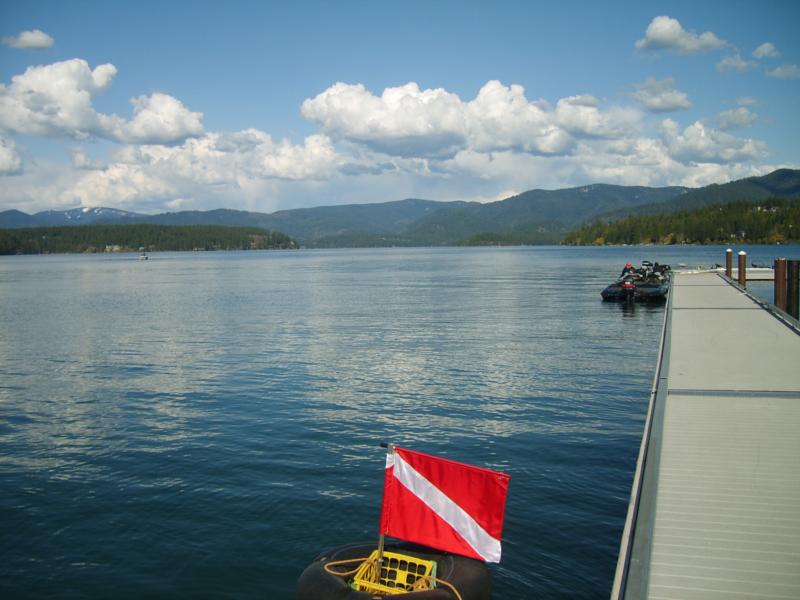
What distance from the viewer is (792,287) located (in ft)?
114

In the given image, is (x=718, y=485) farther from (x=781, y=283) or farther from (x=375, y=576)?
(x=781, y=283)

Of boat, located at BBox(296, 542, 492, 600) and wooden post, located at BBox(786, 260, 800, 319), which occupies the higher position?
wooden post, located at BBox(786, 260, 800, 319)

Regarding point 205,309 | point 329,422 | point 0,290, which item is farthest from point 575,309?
point 0,290

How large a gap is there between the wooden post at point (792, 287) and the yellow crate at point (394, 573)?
32900 mm

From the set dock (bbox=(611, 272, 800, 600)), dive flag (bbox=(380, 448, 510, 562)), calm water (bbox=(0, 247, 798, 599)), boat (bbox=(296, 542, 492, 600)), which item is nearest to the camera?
dock (bbox=(611, 272, 800, 600))

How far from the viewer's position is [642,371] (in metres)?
27.0

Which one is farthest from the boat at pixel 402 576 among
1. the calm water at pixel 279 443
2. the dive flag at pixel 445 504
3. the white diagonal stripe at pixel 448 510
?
the calm water at pixel 279 443

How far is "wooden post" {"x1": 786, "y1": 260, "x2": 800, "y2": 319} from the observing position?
1362 inches

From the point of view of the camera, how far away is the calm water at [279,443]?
454 inches

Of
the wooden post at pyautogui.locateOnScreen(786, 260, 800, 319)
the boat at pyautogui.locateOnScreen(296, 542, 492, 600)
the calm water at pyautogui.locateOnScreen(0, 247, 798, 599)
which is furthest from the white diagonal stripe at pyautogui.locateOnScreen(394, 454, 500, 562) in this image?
the wooden post at pyautogui.locateOnScreen(786, 260, 800, 319)

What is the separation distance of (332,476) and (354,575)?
21.0 feet

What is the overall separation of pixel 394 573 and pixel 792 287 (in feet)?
110

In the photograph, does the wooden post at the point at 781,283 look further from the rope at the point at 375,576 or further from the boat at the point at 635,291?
the rope at the point at 375,576

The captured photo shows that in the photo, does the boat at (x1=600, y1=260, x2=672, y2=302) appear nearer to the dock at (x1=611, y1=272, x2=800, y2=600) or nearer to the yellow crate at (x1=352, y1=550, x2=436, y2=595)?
the dock at (x1=611, y1=272, x2=800, y2=600)
